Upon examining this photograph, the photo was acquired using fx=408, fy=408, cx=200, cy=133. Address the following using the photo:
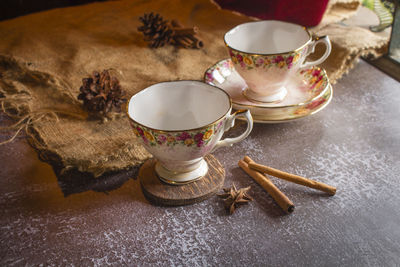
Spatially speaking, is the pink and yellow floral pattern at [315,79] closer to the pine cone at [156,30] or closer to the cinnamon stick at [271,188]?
the cinnamon stick at [271,188]

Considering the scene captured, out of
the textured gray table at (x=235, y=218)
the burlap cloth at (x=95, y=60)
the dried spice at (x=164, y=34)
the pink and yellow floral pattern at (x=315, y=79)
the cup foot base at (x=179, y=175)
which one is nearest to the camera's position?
A: the textured gray table at (x=235, y=218)

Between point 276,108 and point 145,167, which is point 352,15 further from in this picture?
point 145,167

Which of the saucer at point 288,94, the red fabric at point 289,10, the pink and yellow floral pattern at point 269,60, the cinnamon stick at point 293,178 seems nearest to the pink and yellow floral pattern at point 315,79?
the saucer at point 288,94

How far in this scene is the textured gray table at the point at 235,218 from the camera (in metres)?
0.58

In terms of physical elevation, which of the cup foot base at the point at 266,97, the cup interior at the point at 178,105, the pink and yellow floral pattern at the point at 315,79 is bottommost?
the cup foot base at the point at 266,97

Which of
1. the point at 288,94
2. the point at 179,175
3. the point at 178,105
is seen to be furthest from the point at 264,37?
the point at 179,175

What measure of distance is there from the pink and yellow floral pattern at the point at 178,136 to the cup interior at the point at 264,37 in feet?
1.19

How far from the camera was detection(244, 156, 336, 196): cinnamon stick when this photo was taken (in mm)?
669

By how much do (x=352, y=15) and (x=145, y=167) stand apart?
1002mm

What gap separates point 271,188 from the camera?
26.4 inches

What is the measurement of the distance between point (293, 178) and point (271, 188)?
0.15ft

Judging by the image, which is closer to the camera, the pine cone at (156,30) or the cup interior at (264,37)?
the cup interior at (264,37)

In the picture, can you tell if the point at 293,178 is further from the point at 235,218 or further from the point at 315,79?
the point at 315,79

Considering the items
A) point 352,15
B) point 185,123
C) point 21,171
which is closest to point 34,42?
point 21,171
